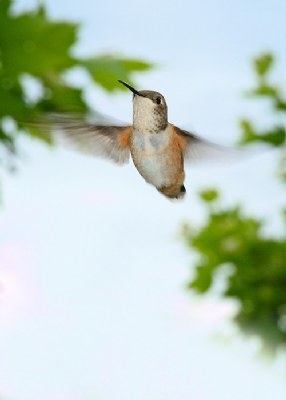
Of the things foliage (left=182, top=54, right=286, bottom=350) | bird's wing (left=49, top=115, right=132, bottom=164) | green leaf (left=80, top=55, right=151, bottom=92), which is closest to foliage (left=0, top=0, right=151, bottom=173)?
green leaf (left=80, top=55, right=151, bottom=92)

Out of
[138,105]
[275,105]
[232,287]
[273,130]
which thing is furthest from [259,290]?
[138,105]

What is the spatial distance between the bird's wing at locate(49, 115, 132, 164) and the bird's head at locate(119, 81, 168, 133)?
0.14ft

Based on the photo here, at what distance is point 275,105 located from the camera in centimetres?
415

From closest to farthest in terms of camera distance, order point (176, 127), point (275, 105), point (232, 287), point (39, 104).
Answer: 1. point (176, 127)
2. point (39, 104)
3. point (275, 105)
4. point (232, 287)

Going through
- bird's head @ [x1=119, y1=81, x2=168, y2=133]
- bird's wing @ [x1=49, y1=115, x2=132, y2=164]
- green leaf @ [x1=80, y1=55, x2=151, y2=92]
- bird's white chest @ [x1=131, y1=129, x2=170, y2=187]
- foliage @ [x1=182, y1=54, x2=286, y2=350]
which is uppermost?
foliage @ [x1=182, y1=54, x2=286, y2=350]

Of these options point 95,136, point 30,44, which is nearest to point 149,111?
point 95,136

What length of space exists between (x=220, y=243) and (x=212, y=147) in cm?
470

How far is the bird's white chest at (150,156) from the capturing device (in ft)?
1.77

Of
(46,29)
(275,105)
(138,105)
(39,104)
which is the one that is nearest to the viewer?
(138,105)

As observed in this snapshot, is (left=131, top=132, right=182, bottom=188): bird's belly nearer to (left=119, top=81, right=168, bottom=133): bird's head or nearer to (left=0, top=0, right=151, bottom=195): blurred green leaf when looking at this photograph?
(left=119, top=81, right=168, bottom=133): bird's head

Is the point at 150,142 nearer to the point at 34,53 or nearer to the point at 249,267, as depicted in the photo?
the point at 34,53

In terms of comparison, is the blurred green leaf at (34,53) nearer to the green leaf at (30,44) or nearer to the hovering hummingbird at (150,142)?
the green leaf at (30,44)

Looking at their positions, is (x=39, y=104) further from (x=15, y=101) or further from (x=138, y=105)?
(x=138, y=105)

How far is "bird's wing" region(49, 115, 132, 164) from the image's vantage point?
59 cm
